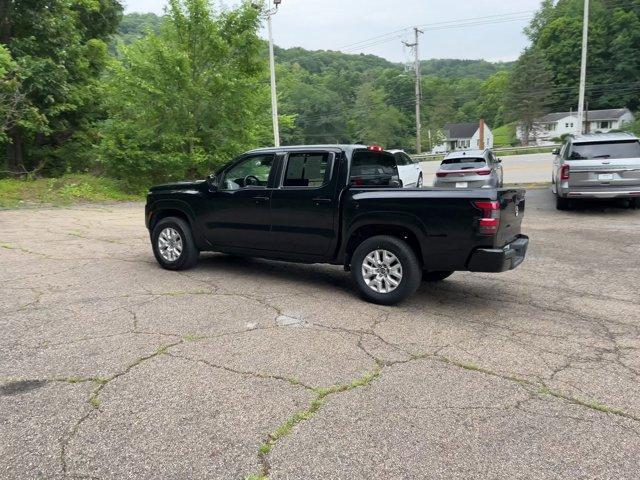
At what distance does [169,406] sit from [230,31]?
17308 mm

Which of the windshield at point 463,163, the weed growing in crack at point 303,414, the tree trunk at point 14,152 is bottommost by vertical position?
the weed growing in crack at point 303,414

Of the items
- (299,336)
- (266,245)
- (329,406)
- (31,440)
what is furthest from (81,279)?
(329,406)

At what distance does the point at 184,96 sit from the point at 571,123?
91287 mm

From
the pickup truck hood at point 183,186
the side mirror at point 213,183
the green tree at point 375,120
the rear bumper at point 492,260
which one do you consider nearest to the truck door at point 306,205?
the side mirror at point 213,183

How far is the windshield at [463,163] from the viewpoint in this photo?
1469cm

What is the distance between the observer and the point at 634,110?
80.3m

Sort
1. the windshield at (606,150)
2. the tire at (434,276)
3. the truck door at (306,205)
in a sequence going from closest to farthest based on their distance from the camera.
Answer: the truck door at (306,205) → the tire at (434,276) → the windshield at (606,150)

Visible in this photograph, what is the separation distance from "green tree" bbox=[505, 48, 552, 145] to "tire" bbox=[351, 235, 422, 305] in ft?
284

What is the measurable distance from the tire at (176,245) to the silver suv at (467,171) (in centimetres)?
907

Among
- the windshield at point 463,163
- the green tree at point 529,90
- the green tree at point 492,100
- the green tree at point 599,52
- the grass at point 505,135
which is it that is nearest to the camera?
the windshield at point 463,163

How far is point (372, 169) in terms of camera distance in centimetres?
636

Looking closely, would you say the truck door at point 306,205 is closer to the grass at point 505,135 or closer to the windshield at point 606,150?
the windshield at point 606,150

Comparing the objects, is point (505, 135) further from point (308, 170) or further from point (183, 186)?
point (308, 170)

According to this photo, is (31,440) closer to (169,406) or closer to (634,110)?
(169,406)
